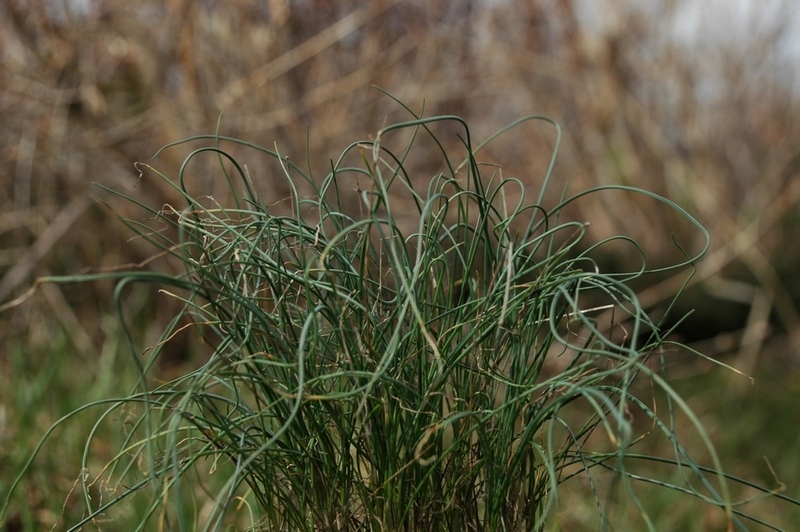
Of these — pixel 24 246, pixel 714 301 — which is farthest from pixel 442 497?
pixel 714 301

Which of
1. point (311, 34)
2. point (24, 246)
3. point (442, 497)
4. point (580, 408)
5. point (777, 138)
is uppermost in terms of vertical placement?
point (311, 34)

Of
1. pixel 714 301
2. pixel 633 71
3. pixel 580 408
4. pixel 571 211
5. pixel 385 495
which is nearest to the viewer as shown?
pixel 385 495

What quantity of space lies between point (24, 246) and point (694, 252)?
194 inches

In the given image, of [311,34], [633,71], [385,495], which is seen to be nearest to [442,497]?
[385,495]

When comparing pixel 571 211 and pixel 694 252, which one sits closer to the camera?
pixel 694 252

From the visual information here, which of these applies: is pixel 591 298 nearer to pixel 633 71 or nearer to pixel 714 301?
pixel 714 301

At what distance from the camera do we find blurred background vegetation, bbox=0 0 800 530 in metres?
3.92

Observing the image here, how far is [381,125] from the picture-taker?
9.13ft

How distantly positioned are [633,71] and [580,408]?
9.75 feet

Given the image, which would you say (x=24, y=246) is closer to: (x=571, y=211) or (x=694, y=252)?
(x=571, y=211)

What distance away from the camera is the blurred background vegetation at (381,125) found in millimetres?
3924

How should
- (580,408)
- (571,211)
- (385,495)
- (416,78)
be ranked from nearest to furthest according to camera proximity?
(385,495) < (580,408) < (416,78) < (571,211)

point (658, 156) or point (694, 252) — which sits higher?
point (658, 156)

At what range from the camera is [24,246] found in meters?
4.70
